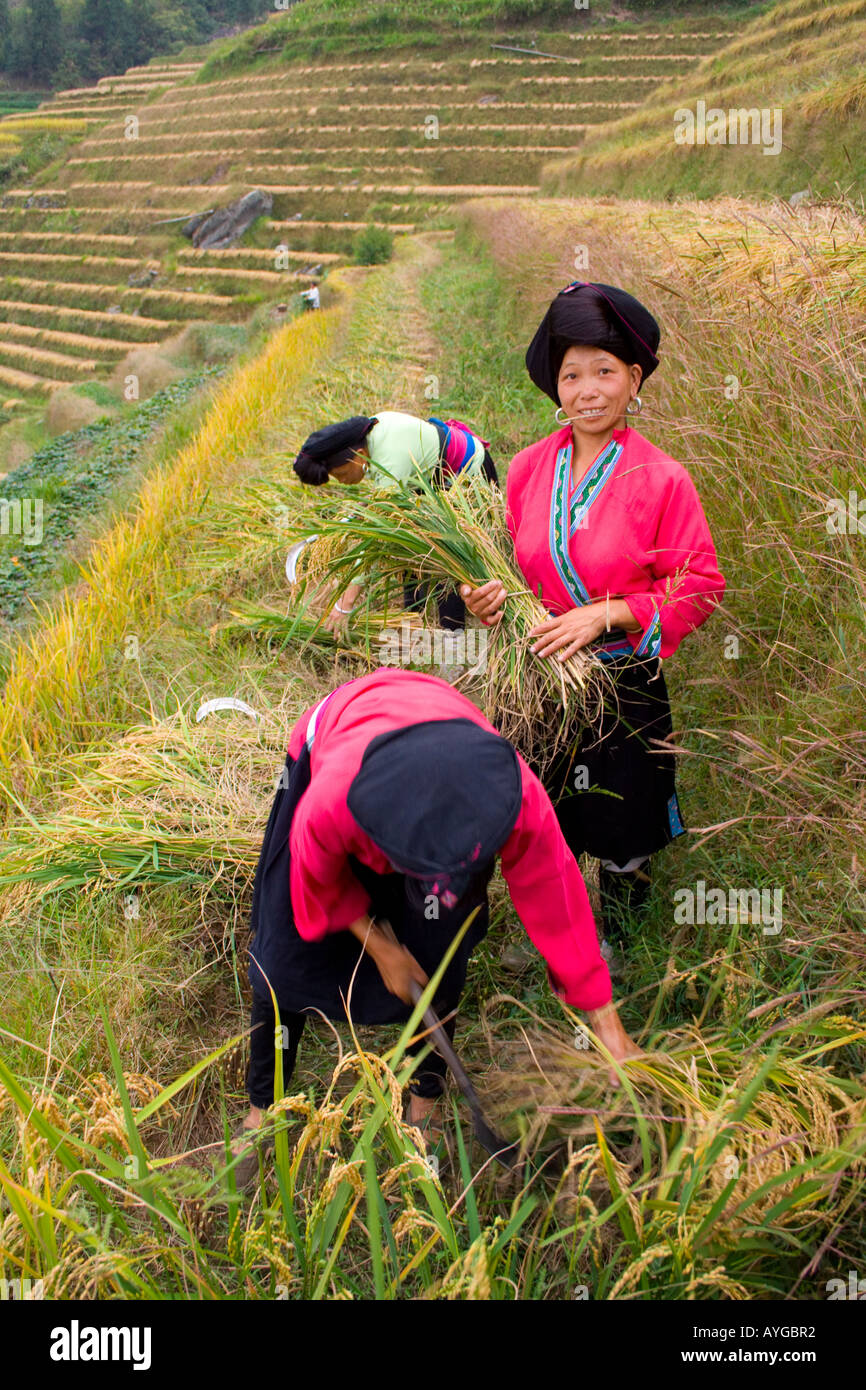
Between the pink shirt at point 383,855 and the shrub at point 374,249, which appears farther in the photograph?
the shrub at point 374,249

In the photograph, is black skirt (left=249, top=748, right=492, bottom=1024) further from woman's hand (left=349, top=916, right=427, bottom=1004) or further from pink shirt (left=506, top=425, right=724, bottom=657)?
pink shirt (left=506, top=425, right=724, bottom=657)

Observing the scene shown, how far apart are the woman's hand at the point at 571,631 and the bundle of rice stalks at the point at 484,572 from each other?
4 cm

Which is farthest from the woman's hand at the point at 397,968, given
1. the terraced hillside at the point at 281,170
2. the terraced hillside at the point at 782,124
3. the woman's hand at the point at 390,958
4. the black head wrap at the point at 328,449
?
the terraced hillside at the point at 281,170

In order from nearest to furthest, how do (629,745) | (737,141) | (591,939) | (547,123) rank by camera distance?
(591,939) < (629,745) < (737,141) < (547,123)

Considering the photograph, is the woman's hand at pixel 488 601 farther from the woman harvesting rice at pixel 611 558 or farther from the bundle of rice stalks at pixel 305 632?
the bundle of rice stalks at pixel 305 632

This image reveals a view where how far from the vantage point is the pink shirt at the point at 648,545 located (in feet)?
5.31

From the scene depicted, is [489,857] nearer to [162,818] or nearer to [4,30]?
[162,818]

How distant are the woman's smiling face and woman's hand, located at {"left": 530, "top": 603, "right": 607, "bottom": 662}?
38 centimetres

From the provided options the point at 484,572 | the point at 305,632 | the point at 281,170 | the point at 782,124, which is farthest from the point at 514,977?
the point at 281,170

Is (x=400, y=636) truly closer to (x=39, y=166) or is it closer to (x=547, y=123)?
(x=547, y=123)

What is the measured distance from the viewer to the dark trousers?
1565 millimetres

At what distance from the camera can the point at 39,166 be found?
154 ft

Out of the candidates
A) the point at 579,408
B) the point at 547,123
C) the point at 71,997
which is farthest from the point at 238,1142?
the point at 547,123
